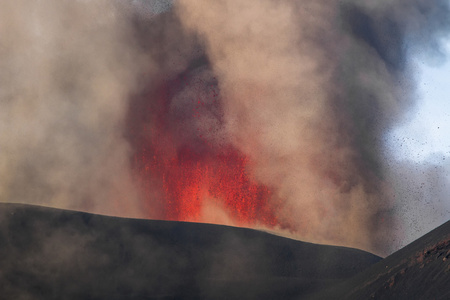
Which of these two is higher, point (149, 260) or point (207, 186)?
point (207, 186)

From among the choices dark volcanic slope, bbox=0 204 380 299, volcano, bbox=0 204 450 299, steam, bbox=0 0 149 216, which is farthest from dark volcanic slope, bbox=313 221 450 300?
steam, bbox=0 0 149 216

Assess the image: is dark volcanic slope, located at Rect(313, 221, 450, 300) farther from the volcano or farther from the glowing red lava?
the glowing red lava

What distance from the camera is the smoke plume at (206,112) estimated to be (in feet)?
63.9

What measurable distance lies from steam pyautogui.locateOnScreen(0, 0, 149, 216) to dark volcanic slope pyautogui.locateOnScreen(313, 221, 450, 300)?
11065 millimetres

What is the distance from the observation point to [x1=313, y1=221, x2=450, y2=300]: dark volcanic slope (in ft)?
25.2

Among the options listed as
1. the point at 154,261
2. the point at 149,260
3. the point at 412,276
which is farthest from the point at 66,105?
the point at 412,276

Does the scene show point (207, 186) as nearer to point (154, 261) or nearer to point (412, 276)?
point (154, 261)

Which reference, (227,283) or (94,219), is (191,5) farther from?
(227,283)

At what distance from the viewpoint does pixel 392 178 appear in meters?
21.7

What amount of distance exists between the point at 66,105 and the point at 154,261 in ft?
27.9

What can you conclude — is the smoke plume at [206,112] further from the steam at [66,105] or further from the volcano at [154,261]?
the volcano at [154,261]

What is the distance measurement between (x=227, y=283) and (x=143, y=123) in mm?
9377

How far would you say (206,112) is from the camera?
21062 mm

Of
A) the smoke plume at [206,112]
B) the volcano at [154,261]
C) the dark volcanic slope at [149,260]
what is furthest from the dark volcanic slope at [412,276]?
the smoke plume at [206,112]
